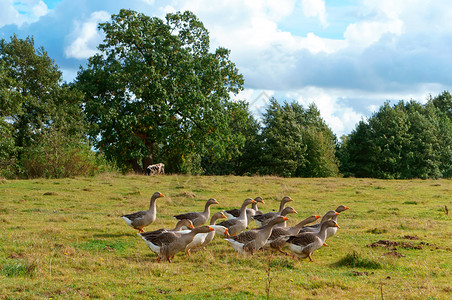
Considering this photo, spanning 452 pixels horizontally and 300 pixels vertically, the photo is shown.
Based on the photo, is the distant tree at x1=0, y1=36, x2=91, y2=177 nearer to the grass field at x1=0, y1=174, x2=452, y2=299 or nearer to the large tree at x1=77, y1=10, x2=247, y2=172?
the large tree at x1=77, y1=10, x2=247, y2=172

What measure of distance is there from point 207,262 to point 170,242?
1119 millimetres

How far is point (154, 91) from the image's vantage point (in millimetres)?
41000

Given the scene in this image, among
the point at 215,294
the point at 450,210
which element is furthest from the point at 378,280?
the point at 450,210

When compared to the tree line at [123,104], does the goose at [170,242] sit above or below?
below

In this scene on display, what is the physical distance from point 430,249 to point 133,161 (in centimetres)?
3543

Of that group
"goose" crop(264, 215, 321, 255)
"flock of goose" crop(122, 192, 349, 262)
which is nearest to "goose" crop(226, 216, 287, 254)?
"flock of goose" crop(122, 192, 349, 262)

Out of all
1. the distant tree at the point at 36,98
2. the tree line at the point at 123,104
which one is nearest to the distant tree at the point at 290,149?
the tree line at the point at 123,104

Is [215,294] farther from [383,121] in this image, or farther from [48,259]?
[383,121]

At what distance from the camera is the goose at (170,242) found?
11789mm

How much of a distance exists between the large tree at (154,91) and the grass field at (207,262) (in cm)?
1879

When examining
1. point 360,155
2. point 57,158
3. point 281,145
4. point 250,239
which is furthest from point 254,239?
point 360,155

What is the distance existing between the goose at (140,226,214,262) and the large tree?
29.0m

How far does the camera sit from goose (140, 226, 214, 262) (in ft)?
38.7

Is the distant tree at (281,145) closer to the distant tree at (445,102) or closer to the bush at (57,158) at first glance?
Result: the bush at (57,158)
